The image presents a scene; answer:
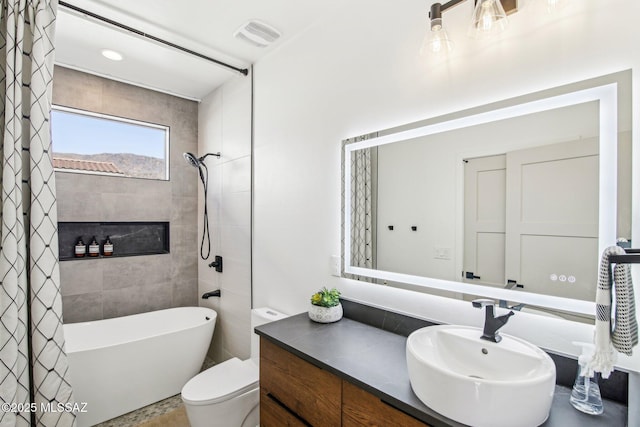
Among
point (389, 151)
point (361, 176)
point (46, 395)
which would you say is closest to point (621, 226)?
point (389, 151)

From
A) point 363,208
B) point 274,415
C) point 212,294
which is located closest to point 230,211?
point 212,294

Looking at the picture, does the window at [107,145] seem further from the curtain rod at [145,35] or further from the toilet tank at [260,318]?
the toilet tank at [260,318]

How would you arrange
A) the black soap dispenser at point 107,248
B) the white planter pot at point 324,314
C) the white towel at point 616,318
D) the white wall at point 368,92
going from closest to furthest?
the white towel at point 616,318, the white wall at point 368,92, the white planter pot at point 324,314, the black soap dispenser at point 107,248

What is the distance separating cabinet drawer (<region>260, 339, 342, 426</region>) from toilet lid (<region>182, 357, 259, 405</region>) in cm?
40

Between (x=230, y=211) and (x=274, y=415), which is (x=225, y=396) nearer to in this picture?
(x=274, y=415)

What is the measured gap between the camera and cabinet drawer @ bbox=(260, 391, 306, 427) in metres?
1.29

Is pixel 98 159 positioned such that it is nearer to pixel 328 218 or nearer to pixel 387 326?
pixel 328 218

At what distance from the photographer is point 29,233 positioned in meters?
1.57

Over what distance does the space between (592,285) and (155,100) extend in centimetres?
342

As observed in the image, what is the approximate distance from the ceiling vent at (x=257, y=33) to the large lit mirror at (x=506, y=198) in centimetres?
96

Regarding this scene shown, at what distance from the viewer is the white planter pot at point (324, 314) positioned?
156cm

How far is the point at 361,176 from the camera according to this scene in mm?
1685

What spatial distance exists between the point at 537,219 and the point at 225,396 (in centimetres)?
172

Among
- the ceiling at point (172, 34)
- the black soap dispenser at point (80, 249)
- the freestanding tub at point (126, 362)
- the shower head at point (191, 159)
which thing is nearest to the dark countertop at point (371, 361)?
the freestanding tub at point (126, 362)
